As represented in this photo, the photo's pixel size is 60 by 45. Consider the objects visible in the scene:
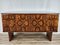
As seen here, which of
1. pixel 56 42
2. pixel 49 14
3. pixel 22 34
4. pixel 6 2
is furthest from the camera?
pixel 22 34

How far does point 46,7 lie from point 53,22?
46 cm

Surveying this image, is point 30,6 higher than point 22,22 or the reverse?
higher

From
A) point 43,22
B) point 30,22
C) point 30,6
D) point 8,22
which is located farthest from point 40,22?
point 8,22

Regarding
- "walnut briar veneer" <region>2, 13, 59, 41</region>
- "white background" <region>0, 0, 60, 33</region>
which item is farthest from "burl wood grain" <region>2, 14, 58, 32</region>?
"white background" <region>0, 0, 60, 33</region>

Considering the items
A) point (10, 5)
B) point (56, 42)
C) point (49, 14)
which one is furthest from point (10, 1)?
point (56, 42)

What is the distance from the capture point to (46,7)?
→ 2496 mm

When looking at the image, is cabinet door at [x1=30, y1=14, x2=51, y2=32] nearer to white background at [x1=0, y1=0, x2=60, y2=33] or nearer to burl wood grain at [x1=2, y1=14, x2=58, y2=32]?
burl wood grain at [x1=2, y1=14, x2=58, y2=32]

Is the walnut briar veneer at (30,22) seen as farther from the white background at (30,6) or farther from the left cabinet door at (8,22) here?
the white background at (30,6)

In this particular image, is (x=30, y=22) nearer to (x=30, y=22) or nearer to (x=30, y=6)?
(x=30, y=22)

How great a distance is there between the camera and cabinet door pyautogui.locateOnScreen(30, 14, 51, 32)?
7.23ft

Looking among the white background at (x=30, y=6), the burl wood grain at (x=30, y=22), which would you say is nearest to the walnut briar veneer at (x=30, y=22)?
the burl wood grain at (x=30, y=22)

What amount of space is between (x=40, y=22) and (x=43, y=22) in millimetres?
64

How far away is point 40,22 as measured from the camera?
7.32 ft

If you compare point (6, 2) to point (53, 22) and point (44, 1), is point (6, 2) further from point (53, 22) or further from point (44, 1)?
point (53, 22)
